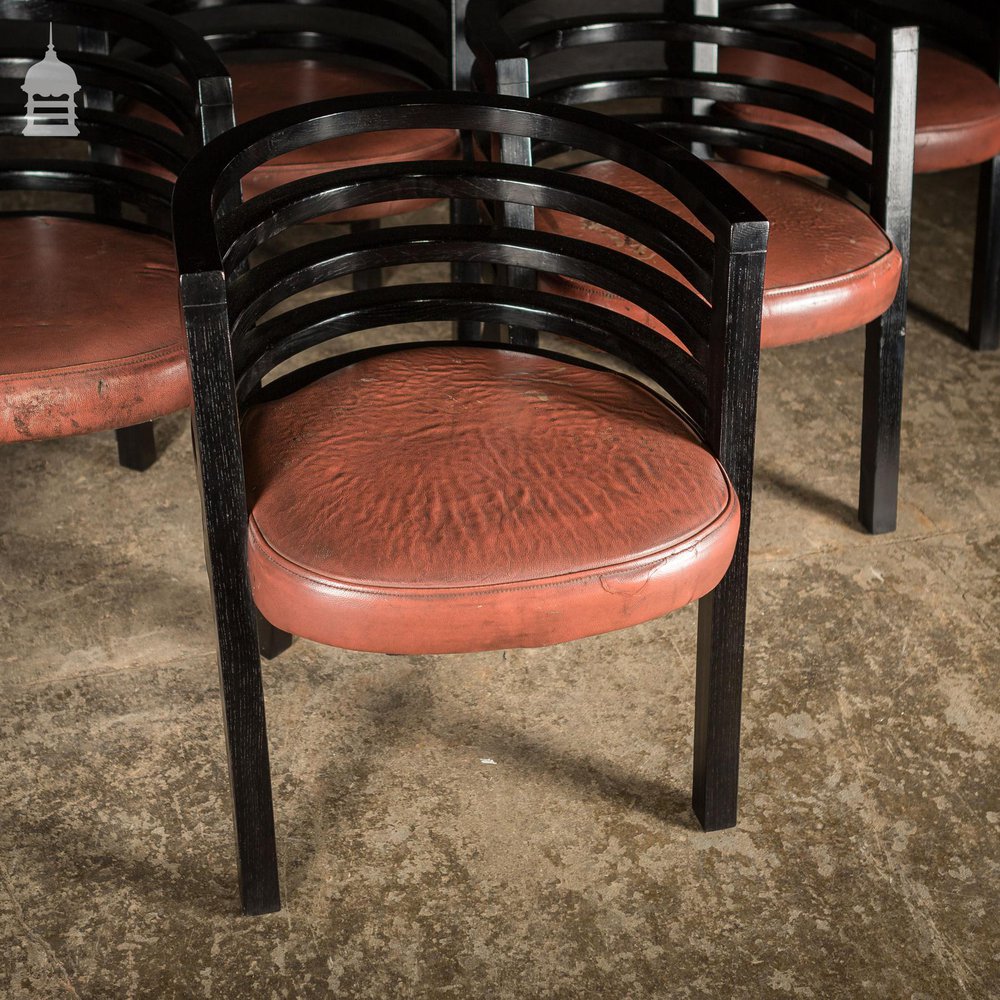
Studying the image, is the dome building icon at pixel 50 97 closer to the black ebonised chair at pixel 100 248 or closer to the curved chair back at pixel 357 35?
the black ebonised chair at pixel 100 248

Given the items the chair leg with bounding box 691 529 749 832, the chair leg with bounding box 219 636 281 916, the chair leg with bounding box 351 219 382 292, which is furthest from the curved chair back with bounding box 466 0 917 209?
the chair leg with bounding box 219 636 281 916

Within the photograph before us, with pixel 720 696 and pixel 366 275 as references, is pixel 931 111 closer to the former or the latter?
pixel 366 275

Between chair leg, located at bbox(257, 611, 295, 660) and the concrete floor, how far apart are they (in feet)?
0.09

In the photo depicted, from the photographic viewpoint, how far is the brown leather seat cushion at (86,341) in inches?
63.7

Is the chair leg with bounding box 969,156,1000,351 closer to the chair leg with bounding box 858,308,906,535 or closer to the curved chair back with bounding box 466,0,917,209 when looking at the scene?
the curved chair back with bounding box 466,0,917,209

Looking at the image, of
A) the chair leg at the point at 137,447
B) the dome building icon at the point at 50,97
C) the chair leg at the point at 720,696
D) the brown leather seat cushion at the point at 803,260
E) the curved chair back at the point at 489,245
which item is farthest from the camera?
the chair leg at the point at 137,447

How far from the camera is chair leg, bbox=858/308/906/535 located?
2219mm

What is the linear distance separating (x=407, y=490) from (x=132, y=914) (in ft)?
1.99

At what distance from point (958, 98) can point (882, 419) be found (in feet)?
2.45

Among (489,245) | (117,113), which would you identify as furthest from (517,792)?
(117,113)

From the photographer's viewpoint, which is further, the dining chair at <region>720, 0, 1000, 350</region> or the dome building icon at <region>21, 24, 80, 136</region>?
the dining chair at <region>720, 0, 1000, 350</region>

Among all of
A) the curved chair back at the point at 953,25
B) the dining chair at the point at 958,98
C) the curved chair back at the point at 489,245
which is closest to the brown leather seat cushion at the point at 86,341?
the curved chair back at the point at 489,245

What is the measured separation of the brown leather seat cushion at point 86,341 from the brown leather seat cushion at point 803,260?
58 cm

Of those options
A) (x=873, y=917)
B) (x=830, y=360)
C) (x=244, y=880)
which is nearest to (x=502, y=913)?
(x=244, y=880)
